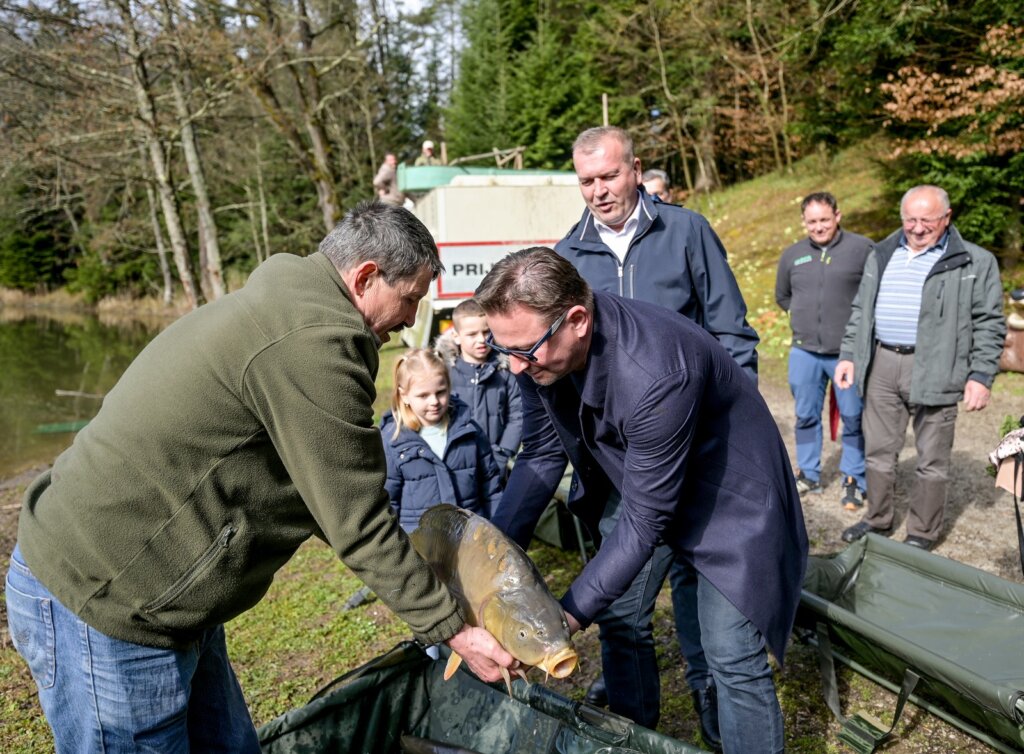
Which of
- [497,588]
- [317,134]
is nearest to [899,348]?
[497,588]

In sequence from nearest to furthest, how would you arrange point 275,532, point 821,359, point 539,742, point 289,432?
point 289,432 → point 275,532 → point 539,742 → point 821,359

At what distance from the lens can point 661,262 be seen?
11.0ft

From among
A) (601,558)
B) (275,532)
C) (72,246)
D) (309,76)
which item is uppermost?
(309,76)

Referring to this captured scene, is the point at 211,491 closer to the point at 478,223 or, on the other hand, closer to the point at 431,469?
the point at 431,469

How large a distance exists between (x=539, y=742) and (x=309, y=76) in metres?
15.2

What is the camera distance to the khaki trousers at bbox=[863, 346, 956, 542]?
4.73 m

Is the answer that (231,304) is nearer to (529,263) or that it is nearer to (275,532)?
(275,532)

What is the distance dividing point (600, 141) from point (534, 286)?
1.47 meters

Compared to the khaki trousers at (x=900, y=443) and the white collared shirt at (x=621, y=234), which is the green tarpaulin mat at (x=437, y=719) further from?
the khaki trousers at (x=900, y=443)

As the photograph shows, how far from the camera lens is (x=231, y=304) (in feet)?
5.88

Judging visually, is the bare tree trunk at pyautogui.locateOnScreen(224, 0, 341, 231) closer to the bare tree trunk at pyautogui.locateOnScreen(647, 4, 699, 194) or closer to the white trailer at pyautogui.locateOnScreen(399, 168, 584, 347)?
the white trailer at pyautogui.locateOnScreen(399, 168, 584, 347)

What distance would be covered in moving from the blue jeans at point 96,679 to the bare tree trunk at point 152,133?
961 centimetres

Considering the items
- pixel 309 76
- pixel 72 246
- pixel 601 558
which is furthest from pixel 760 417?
pixel 72 246

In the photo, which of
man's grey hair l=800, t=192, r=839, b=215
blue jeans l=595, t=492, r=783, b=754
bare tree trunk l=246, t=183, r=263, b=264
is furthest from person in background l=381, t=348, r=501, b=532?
bare tree trunk l=246, t=183, r=263, b=264
